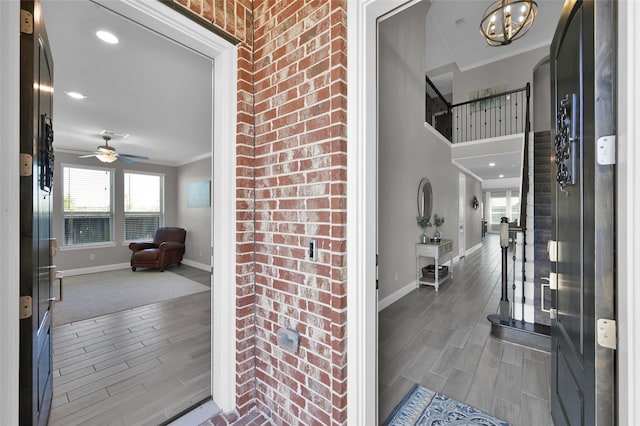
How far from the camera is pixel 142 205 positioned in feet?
23.2

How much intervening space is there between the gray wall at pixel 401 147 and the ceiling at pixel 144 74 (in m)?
1.80

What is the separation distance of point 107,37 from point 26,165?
1.94 meters

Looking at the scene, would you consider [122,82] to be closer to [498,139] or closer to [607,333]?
[607,333]

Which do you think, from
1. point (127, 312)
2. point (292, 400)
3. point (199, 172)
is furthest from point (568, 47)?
point (199, 172)

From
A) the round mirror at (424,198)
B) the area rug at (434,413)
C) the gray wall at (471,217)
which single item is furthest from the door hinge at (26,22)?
the gray wall at (471,217)

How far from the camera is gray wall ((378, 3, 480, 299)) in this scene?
3.72 meters

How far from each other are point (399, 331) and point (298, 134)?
2.49 m

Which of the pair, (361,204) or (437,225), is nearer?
(361,204)

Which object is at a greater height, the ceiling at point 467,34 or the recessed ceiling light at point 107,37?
the ceiling at point 467,34

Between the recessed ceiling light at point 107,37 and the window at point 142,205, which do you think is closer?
the recessed ceiling light at point 107,37

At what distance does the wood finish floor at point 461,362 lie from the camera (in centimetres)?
186

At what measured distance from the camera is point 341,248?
52.4 inches

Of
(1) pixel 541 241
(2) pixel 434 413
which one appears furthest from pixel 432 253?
(2) pixel 434 413
